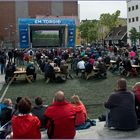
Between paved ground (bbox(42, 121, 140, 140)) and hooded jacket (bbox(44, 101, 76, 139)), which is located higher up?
hooded jacket (bbox(44, 101, 76, 139))

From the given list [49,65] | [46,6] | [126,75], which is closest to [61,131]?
[49,65]

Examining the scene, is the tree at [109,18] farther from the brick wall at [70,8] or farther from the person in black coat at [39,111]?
the person in black coat at [39,111]

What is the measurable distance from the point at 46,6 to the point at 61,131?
9278 cm

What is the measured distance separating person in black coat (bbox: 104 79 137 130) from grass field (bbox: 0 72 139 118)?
4979 mm

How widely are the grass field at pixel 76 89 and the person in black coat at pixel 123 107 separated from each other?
16.3ft

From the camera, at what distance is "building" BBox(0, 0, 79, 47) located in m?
95.0

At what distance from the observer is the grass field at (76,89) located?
610 inches

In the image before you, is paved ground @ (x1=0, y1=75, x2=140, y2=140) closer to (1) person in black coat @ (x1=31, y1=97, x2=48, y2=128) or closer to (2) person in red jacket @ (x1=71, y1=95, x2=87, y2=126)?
(1) person in black coat @ (x1=31, y1=97, x2=48, y2=128)

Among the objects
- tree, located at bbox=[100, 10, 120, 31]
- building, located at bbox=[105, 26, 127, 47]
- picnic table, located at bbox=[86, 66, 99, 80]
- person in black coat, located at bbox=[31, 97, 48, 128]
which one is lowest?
person in black coat, located at bbox=[31, 97, 48, 128]

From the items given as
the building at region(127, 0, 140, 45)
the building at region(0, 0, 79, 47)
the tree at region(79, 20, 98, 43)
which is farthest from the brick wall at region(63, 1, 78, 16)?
the building at region(127, 0, 140, 45)

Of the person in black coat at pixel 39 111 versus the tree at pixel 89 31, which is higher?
the tree at pixel 89 31

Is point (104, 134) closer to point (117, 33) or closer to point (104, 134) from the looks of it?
point (104, 134)

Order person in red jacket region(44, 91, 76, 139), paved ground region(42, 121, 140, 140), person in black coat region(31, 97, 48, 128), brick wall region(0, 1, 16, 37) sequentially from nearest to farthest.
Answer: person in red jacket region(44, 91, 76, 139), paved ground region(42, 121, 140, 140), person in black coat region(31, 97, 48, 128), brick wall region(0, 1, 16, 37)

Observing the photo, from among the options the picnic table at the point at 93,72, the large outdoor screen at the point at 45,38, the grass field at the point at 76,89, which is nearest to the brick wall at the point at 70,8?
the large outdoor screen at the point at 45,38
